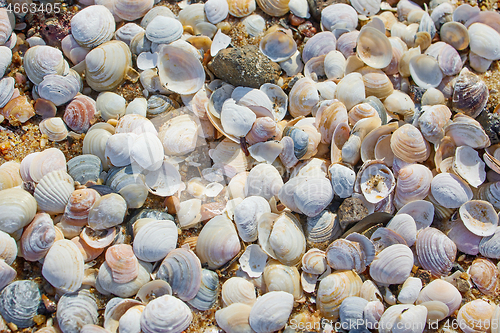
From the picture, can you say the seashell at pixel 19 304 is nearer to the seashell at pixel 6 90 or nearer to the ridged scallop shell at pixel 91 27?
the seashell at pixel 6 90

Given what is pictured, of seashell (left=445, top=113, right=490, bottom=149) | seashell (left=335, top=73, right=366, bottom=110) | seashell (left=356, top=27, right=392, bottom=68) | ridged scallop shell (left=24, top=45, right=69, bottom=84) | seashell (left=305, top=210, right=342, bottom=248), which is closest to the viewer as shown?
seashell (left=305, top=210, right=342, bottom=248)

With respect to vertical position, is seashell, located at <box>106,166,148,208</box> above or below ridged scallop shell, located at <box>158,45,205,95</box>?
below

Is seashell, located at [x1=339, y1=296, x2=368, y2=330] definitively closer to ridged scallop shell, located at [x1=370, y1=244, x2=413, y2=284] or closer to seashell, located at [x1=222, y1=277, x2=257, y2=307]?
ridged scallop shell, located at [x1=370, y1=244, x2=413, y2=284]

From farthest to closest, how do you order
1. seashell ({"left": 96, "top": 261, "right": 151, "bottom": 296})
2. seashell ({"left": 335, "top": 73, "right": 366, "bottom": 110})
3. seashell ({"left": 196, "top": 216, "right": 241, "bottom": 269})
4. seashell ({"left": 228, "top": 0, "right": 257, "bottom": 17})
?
seashell ({"left": 228, "top": 0, "right": 257, "bottom": 17})
seashell ({"left": 335, "top": 73, "right": 366, "bottom": 110})
seashell ({"left": 196, "top": 216, "right": 241, "bottom": 269})
seashell ({"left": 96, "top": 261, "right": 151, "bottom": 296})

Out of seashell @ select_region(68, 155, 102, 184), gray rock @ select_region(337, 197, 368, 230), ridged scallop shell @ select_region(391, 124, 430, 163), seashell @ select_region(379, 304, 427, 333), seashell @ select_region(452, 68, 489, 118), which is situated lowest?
seashell @ select_region(379, 304, 427, 333)

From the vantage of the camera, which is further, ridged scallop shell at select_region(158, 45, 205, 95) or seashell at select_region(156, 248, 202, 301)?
ridged scallop shell at select_region(158, 45, 205, 95)

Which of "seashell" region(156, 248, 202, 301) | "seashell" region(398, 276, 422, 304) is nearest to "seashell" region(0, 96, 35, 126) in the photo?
"seashell" region(156, 248, 202, 301)

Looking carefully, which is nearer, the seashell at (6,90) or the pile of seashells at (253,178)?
the pile of seashells at (253,178)

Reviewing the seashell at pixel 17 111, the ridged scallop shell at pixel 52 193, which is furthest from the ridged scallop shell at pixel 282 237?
the seashell at pixel 17 111
